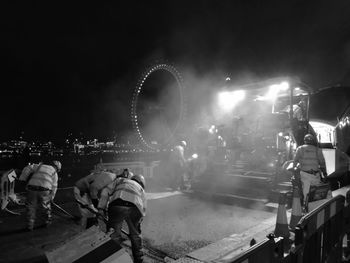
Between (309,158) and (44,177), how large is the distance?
5.97 metres

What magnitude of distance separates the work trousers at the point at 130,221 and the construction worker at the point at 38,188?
2542 mm

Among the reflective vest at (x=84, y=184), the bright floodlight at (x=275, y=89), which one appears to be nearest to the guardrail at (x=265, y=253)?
the reflective vest at (x=84, y=184)

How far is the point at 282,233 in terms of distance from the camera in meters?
4.25

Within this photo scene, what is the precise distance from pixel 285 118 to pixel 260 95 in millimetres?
1956

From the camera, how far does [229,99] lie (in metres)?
11.1

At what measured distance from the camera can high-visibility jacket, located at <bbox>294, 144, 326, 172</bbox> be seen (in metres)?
6.25

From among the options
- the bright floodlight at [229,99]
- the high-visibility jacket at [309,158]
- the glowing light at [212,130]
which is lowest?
the high-visibility jacket at [309,158]

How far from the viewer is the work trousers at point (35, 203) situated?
571 centimetres

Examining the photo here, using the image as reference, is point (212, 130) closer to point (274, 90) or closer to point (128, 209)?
point (274, 90)

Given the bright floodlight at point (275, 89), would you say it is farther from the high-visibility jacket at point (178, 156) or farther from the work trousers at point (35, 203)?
the work trousers at point (35, 203)

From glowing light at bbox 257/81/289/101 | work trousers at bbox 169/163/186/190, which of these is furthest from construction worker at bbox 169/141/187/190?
glowing light at bbox 257/81/289/101

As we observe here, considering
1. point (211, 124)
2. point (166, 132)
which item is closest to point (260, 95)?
point (211, 124)

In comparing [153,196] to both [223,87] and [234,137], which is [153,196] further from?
[223,87]

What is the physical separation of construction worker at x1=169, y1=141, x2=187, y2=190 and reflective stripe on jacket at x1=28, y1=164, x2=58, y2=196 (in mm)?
5130
